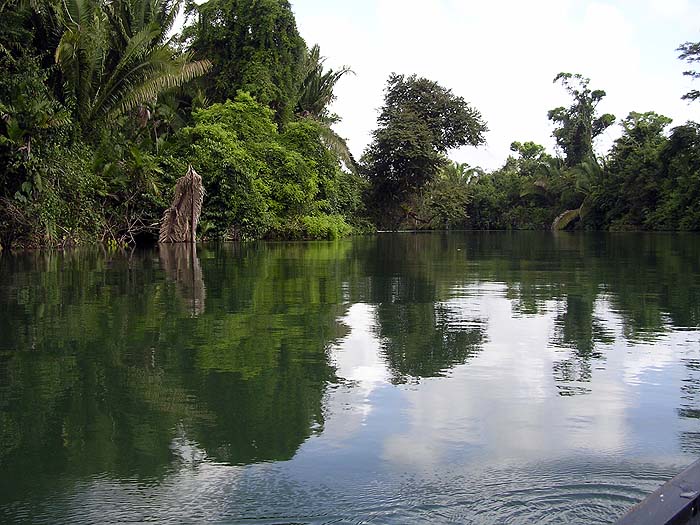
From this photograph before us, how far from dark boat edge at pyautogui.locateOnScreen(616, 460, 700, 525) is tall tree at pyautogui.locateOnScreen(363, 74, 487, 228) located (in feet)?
130

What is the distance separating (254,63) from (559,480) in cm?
2968

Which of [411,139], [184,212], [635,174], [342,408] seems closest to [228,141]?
[184,212]

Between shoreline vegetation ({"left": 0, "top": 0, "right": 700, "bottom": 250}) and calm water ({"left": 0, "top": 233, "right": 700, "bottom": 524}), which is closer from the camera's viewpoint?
calm water ({"left": 0, "top": 233, "right": 700, "bottom": 524})

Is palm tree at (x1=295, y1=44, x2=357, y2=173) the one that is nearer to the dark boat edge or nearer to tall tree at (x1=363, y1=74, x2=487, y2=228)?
tall tree at (x1=363, y1=74, x2=487, y2=228)

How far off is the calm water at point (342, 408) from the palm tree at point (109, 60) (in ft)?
41.1

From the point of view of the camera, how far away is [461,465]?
9.53ft

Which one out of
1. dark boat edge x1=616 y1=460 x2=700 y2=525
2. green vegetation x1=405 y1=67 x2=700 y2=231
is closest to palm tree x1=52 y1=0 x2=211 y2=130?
dark boat edge x1=616 y1=460 x2=700 y2=525

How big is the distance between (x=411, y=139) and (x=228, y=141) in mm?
17639

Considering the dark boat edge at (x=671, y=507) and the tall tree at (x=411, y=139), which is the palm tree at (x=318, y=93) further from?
the dark boat edge at (x=671, y=507)

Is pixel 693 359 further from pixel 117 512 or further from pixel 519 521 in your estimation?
pixel 117 512

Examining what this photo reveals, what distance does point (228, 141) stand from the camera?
24969 millimetres

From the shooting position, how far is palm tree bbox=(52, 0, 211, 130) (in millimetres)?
18516

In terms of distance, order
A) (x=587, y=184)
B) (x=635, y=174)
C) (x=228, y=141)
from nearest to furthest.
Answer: (x=228, y=141), (x=635, y=174), (x=587, y=184)

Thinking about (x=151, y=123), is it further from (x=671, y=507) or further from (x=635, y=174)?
(x=635, y=174)
